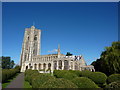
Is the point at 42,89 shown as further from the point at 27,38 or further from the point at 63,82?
the point at 27,38

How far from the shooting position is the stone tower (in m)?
86.2

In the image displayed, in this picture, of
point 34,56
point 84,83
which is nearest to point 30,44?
point 34,56

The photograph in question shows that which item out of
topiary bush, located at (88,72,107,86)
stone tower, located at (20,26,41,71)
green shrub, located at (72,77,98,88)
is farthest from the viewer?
stone tower, located at (20,26,41,71)

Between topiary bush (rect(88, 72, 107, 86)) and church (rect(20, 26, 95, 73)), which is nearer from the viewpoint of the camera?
topiary bush (rect(88, 72, 107, 86))

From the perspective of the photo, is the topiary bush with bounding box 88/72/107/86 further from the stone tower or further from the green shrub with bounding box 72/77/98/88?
the stone tower

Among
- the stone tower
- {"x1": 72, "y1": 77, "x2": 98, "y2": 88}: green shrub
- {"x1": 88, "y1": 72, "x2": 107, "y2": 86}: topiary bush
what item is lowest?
{"x1": 88, "y1": 72, "x2": 107, "y2": 86}: topiary bush

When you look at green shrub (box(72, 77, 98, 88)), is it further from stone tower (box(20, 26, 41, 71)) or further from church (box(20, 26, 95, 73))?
stone tower (box(20, 26, 41, 71))

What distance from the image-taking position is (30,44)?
287 ft

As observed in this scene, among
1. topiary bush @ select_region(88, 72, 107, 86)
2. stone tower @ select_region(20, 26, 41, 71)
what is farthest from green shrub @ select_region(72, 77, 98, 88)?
stone tower @ select_region(20, 26, 41, 71)

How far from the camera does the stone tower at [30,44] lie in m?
86.2

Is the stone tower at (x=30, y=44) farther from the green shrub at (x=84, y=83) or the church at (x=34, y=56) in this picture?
the green shrub at (x=84, y=83)

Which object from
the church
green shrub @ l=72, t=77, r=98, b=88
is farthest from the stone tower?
green shrub @ l=72, t=77, r=98, b=88

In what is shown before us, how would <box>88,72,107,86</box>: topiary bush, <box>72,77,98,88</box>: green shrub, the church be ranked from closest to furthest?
1. <box>72,77,98,88</box>: green shrub
2. <box>88,72,107,86</box>: topiary bush
3. the church

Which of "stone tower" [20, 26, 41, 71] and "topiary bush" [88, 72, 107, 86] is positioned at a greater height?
"stone tower" [20, 26, 41, 71]
